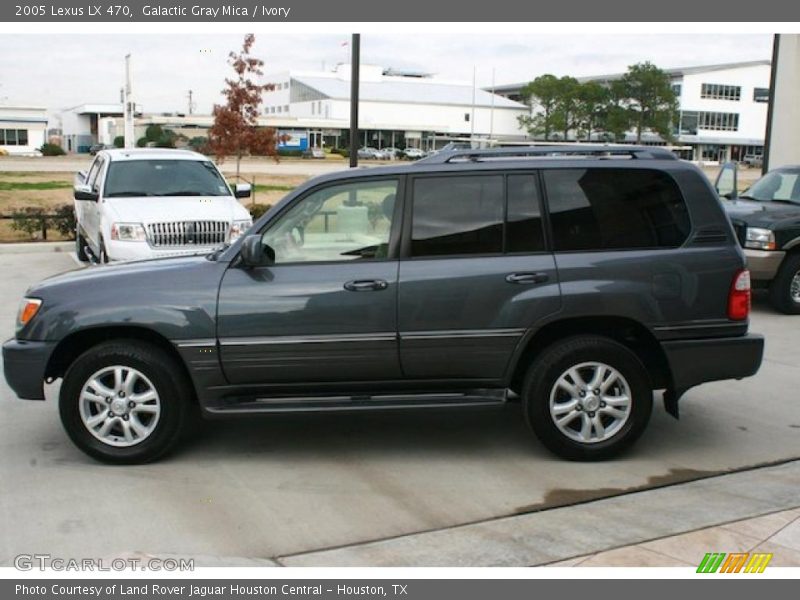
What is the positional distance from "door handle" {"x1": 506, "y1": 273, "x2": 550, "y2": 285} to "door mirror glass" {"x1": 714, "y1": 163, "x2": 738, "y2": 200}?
311 inches

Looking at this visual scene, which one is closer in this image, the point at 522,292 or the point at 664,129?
the point at 522,292

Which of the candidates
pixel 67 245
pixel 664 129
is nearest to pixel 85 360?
pixel 67 245

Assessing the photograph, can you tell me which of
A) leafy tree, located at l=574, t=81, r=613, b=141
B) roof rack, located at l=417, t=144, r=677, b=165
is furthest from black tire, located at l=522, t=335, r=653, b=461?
leafy tree, located at l=574, t=81, r=613, b=141

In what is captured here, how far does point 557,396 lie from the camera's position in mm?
5570

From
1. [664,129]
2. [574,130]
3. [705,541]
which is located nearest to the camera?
[705,541]

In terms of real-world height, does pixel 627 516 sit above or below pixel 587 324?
below

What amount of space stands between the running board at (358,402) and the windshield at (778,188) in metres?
7.84

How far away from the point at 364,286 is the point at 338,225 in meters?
0.47

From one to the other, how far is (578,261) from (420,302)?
1.02 meters

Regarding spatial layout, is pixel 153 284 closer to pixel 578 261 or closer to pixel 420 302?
pixel 420 302

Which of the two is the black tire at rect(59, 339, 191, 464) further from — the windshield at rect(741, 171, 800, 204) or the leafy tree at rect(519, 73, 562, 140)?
the leafy tree at rect(519, 73, 562, 140)

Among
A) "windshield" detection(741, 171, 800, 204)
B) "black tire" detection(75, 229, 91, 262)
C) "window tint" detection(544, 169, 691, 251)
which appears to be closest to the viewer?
"window tint" detection(544, 169, 691, 251)

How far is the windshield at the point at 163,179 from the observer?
12.0 m

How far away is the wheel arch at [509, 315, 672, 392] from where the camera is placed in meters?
5.59
